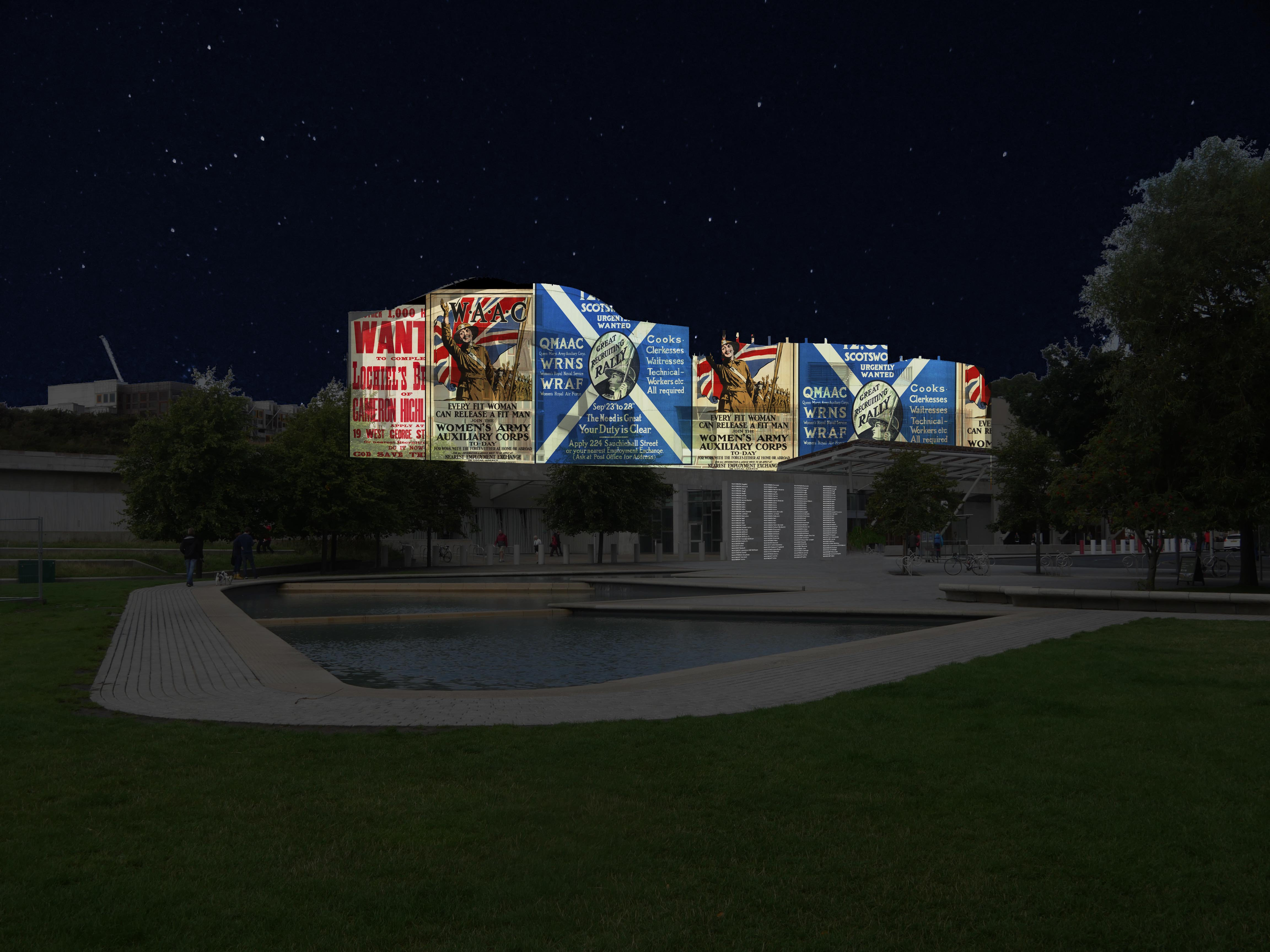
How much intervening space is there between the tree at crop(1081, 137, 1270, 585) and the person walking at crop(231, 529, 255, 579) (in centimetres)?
2535

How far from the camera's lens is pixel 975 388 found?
68.9 metres

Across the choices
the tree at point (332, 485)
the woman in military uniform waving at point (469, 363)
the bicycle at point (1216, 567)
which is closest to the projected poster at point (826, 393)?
the woman in military uniform waving at point (469, 363)

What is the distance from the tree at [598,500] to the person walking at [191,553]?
682 inches

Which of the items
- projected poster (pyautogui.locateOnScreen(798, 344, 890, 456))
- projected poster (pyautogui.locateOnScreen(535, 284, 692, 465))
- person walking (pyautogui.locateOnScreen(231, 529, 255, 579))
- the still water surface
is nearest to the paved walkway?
the still water surface

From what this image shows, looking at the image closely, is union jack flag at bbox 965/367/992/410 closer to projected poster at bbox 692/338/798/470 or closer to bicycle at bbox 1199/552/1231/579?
projected poster at bbox 692/338/798/470

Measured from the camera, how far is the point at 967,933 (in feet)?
11.5

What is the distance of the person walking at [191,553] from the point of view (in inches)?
1013

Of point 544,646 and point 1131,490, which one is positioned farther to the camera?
point 1131,490

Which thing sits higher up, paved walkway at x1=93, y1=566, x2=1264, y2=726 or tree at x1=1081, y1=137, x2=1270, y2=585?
tree at x1=1081, y1=137, x2=1270, y2=585

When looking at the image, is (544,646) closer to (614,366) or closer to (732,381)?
(614,366)

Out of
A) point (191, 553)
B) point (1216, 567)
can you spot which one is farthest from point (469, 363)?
point (1216, 567)

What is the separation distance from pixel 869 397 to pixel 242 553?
1622 inches

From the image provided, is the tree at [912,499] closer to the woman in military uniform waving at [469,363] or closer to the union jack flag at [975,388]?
the woman in military uniform waving at [469,363]

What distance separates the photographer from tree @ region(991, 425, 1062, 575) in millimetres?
31859
